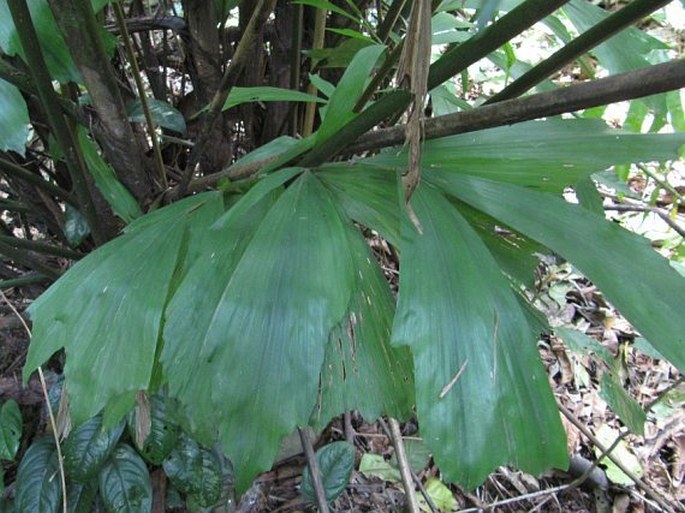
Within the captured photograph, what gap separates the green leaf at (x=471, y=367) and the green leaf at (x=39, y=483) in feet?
2.40

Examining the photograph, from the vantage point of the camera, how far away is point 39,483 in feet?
2.86

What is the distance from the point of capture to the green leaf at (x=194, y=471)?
90cm

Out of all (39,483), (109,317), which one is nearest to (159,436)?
(39,483)

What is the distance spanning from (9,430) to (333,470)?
0.53 metres

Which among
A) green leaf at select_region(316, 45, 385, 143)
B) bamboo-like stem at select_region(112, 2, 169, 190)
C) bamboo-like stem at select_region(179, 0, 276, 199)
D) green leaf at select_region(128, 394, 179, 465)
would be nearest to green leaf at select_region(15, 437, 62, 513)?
green leaf at select_region(128, 394, 179, 465)

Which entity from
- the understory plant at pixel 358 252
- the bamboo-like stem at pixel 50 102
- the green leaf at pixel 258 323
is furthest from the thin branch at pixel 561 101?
the bamboo-like stem at pixel 50 102

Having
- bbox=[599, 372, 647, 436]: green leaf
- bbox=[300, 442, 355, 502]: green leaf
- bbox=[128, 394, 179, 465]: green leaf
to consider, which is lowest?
bbox=[300, 442, 355, 502]: green leaf

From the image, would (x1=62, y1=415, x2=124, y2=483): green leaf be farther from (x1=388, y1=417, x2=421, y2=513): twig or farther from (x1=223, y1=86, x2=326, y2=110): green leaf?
(x1=223, y1=86, x2=326, y2=110): green leaf

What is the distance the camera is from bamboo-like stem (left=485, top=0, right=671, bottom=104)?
1.26 ft

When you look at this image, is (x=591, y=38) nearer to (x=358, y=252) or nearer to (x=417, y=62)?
(x=417, y=62)

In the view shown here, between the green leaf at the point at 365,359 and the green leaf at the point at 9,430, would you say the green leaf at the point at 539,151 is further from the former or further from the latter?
the green leaf at the point at 9,430

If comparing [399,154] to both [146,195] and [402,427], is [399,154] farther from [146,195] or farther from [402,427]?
[402,427]

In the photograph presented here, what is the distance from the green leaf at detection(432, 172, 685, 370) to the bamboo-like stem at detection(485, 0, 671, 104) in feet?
0.35

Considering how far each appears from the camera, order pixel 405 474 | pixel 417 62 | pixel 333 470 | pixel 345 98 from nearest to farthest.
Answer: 1. pixel 417 62
2. pixel 345 98
3. pixel 405 474
4. pixel 333 470
